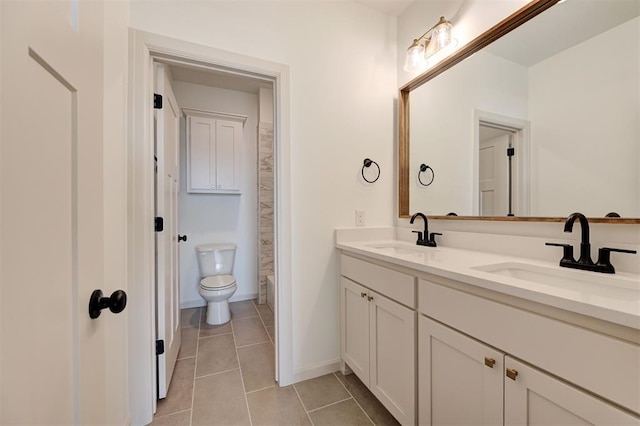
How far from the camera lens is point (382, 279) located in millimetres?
1315

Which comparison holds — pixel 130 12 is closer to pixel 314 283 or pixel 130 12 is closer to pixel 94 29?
pixel 94 29

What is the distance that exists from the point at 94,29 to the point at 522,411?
1.57 metres

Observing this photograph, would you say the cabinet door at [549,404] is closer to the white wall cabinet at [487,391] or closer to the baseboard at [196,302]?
the white wall cabinet at [487,391]

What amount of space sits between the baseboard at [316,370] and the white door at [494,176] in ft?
4.52

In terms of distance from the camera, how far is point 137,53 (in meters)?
1.31

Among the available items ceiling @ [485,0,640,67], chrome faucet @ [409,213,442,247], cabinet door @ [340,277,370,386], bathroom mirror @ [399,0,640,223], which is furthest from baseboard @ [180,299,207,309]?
ceiling @ [485,0,640,67]

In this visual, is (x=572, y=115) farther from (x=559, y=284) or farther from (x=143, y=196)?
(x=143, y=196)

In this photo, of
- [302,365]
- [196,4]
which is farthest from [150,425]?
[196,4]

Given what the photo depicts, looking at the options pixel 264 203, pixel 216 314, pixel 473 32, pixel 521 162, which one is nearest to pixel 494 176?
pixel 521 162

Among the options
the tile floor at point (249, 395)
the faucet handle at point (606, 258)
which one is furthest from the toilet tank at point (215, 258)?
the faucet handle at point (606, 258)

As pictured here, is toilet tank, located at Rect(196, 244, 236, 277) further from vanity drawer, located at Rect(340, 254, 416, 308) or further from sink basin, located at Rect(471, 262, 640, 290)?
sink basin, located at Rect(471, 262, 640, 290)

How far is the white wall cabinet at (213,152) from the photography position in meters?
2.79

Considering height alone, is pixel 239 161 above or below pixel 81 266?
above

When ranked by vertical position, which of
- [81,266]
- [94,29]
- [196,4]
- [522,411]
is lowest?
[522,411]
